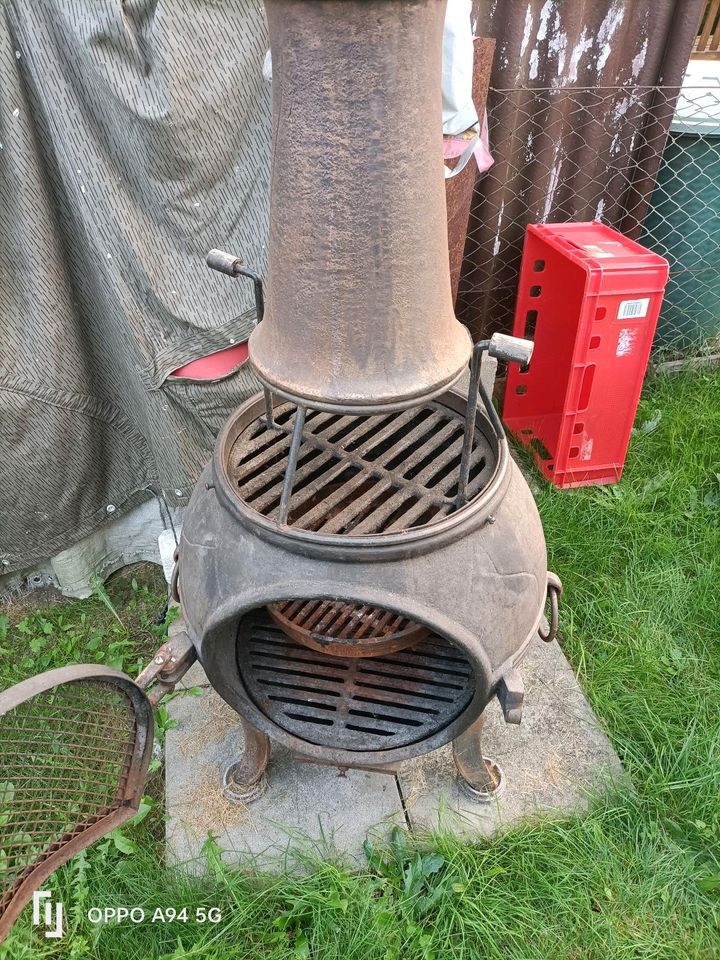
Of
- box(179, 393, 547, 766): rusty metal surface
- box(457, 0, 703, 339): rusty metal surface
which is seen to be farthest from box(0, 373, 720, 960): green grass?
box(457, 0, 703, 339): rusty metal surface

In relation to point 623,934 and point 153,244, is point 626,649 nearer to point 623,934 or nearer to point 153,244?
point 623,934

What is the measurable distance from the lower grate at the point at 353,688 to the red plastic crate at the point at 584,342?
1.41 m

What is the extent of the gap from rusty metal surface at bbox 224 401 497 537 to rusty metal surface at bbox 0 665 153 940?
0.53 metres

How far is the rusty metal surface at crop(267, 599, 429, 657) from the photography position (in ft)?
5.94

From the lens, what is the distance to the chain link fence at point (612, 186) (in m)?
3.08

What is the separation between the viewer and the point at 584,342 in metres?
2.78

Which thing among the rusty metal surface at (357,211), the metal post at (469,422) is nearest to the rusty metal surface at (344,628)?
the metal post at (469,422)

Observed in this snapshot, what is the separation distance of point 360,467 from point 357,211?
68 cm

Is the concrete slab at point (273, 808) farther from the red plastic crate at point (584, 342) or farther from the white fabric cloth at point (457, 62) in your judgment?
the white fabric cloth at point (457, 62)

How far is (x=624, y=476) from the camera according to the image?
3133 millimetres

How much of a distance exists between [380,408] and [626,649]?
5.11ft

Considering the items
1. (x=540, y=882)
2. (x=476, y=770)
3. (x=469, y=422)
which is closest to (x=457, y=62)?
(x=469, y=422)

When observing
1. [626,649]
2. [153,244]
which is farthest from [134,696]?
[626,649]

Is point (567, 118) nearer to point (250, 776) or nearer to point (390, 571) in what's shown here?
point (390, 571)
